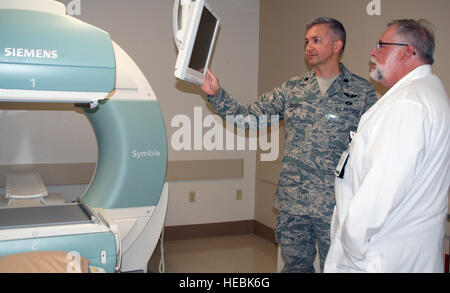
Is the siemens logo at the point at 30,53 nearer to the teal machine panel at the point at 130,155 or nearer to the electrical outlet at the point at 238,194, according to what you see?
the teal machine panel at the point at 130,155

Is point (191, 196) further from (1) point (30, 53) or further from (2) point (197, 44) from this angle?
(1) point (30, 53)

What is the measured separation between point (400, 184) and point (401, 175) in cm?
3

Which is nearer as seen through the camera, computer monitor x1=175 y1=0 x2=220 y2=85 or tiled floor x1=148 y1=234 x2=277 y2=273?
computer monitor x1=175 y1=0 x2=220 y2=85

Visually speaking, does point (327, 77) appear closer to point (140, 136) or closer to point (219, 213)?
point (140, 136)

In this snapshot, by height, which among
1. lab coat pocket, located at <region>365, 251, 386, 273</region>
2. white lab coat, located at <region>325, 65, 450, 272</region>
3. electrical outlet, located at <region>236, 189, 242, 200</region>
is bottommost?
electrical outlet, located at <region>236, 189, 242, 200</region>

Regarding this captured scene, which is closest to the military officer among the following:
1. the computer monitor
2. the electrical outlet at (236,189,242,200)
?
the computer monitor

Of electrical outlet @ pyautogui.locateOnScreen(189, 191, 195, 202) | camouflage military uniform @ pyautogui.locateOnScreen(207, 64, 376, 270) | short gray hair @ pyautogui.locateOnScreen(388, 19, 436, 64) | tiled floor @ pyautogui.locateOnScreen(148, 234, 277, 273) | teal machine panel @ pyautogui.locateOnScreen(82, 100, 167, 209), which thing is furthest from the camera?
electrical outlet @ pyautogui.locateOnScreen(189, 191, 195, 202)

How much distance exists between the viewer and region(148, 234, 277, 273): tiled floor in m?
3.38

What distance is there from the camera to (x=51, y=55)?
1.44m

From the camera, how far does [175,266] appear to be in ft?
11.2

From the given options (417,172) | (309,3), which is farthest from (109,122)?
(309,3)

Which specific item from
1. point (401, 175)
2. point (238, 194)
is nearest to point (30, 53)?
point (401, 175)

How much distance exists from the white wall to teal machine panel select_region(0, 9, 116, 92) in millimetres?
2050

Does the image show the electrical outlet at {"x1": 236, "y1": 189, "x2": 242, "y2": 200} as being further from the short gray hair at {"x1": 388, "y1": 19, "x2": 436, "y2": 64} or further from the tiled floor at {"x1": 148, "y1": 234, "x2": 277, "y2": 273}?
the short gray hair at {"x1": 388, "y1": 19, "x2": 436, "y2": 64}
